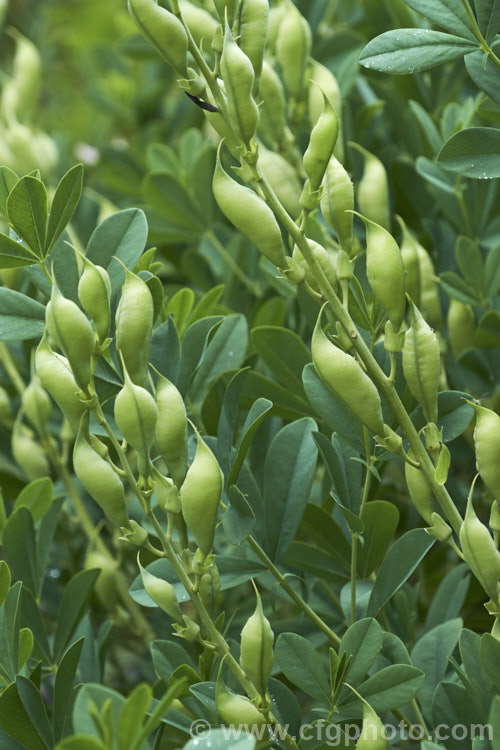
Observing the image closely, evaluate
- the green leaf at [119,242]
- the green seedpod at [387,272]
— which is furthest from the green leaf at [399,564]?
the green leaf at [119,242]

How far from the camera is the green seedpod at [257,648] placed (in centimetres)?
43

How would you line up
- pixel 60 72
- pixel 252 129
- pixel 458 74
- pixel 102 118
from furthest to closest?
pixel 60 72, pixel 102 118, pixel 458 74, pixel 252 129

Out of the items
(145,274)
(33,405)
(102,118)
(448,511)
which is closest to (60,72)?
(102,118)

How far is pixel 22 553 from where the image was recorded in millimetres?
614

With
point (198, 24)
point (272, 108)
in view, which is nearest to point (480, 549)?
point (272, 108)

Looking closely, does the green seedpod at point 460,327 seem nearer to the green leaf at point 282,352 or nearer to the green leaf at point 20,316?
the green leaf at point 282,352

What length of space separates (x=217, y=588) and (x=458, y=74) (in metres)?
0.60

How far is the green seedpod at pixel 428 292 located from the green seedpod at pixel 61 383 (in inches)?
12.3

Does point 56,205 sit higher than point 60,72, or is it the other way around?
point 56,205

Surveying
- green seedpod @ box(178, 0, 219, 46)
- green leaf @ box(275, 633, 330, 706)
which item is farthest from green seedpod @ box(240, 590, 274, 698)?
green seedpod @ box(178, 0, 219, 46)

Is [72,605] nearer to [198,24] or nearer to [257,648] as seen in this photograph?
[257,648]

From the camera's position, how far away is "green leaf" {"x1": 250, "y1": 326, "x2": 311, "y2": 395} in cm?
60

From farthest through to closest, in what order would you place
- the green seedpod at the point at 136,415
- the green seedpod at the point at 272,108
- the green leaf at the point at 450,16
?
the green seedpod at the point at 272,108 < the green leaf at the point at 450,16 < the green seedpod at the point at 136,415

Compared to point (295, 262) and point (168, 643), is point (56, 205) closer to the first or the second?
point (295, 262)
